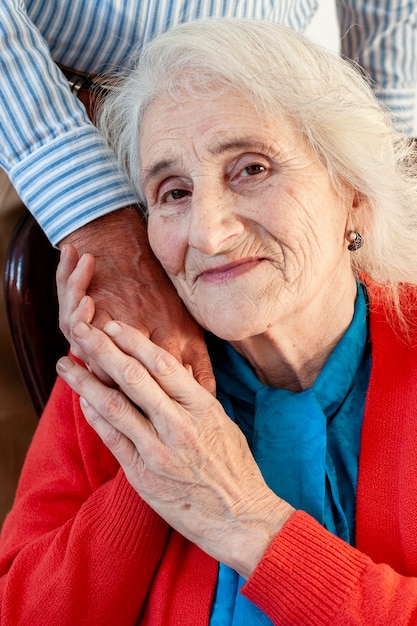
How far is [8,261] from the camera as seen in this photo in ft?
5.73

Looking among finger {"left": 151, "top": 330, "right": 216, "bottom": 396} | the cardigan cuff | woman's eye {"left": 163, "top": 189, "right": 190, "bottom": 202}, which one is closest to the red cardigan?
the cardigan cuff

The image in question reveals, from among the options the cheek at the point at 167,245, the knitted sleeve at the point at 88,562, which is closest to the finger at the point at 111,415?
the knitted sleeve at the point at 88,562

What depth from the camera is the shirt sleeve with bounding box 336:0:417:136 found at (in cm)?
212

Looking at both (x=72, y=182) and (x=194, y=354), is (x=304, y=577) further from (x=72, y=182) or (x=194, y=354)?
(x=72, y=182)

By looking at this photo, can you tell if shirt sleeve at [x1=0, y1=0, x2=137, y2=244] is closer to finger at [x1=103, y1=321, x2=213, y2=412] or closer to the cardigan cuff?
finger at [x1=103, y1=321, x2=213, y2=412]

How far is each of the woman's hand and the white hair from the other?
428 millimetres

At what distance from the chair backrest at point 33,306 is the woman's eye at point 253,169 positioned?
61 cm

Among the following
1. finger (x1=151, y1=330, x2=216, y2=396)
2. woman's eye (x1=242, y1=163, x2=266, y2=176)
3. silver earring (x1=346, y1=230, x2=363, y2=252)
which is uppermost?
woman's eye (x1=242, y1=163, x2=266, y2=176)

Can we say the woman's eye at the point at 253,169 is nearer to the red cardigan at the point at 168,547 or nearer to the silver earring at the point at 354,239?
the silver earring at the point at 354,239

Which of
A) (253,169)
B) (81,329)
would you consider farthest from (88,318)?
(253,169)

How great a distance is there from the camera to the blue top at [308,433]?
4.48 feet

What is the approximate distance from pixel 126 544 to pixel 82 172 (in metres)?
0.70

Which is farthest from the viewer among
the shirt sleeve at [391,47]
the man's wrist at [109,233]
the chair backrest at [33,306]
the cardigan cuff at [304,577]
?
the shirt sleeve at [391,47]

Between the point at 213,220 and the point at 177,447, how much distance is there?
1.23ft
